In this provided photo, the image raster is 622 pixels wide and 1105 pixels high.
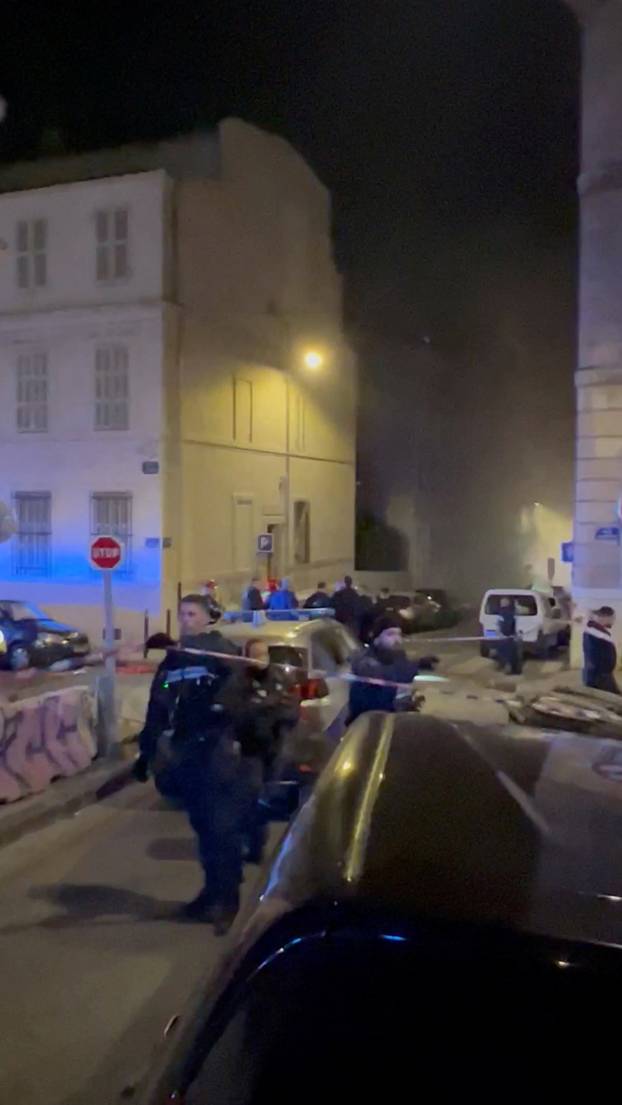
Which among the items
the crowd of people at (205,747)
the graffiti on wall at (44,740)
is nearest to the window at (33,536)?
the graffiti on wall at (44,740)

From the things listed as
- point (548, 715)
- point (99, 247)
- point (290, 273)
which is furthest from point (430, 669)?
point (290, 273)

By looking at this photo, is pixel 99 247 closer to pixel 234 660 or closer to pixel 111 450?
pixel 111 450

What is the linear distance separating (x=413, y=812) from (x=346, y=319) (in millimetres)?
30753

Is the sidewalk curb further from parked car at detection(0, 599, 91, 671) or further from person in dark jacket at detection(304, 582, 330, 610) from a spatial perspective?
person in dark jacket at detection(304, 582, 330, 610)

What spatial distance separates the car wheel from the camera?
18047 mm

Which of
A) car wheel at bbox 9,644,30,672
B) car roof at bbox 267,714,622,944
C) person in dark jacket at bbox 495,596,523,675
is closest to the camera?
car roof at bbox 267,714,622,944

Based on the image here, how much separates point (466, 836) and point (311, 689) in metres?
7.17

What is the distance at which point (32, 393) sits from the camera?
937 inches

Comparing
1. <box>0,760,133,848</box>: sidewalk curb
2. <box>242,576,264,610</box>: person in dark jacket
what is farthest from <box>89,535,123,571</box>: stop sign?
<box>242,576,264,610</box>: person in dark jacket

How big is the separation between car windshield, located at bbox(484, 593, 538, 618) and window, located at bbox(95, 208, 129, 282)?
10449 millimetres

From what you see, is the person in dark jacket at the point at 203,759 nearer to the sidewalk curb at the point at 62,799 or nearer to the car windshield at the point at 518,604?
the sidewalk curb at the point at 62,799

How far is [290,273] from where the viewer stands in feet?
92.4

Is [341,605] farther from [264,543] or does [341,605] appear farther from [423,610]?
[264,543]

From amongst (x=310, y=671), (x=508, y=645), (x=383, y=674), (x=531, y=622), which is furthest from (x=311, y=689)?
(x=531, y=622)
